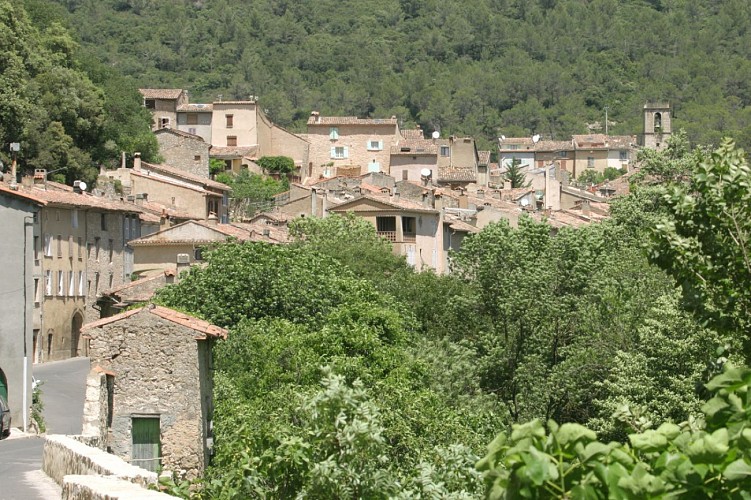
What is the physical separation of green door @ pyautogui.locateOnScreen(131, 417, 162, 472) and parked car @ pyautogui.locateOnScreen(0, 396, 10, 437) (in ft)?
32.4

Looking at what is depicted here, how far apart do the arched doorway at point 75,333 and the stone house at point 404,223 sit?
1355 cm

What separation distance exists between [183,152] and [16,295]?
54.2 metres

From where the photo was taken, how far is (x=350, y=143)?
112875mm

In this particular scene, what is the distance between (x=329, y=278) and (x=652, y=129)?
138m

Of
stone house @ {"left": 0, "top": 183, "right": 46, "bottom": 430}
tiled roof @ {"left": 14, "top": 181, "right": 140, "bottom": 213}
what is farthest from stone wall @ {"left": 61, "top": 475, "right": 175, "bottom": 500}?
tiled roof @ {"left": 14, "top": 181, "right": 140, "bottom": 213}

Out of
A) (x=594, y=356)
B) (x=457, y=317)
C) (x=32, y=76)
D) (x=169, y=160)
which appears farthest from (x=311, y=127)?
(x=594, y=356)

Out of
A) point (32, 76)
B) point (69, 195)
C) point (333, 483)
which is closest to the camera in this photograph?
point (333, 483)

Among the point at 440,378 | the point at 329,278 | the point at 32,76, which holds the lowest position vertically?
the point at 440,378

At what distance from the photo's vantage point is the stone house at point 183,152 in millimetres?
93625

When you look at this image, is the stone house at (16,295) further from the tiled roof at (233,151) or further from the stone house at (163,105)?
the stone house at (163,105)

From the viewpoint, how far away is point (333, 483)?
14867 millimetres

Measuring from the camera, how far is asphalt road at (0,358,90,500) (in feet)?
57.9

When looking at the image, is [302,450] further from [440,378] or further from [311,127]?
[311,127]

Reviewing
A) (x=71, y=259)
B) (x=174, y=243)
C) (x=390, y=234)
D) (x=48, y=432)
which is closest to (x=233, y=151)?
(x=390, y=234)
